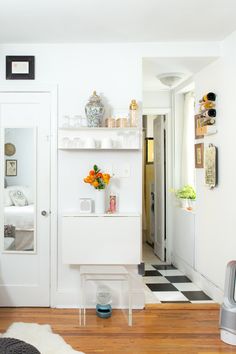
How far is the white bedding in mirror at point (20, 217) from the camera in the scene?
391cm

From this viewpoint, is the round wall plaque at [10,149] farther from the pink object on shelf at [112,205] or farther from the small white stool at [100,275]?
the small white stool at [100,275]

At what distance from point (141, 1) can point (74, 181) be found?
5.87 ft

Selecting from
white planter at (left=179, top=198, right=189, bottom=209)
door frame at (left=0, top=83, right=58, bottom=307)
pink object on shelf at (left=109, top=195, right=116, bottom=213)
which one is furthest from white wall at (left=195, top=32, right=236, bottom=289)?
door frame at (left=0, top=83, right=58, bottom=307)

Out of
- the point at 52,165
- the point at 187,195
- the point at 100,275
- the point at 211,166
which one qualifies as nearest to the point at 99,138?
the point at 52,165

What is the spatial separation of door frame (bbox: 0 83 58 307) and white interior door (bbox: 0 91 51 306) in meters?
0.04

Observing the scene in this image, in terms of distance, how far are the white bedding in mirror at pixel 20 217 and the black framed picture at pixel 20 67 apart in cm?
130

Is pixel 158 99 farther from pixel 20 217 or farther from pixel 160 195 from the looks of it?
pixel 20 217

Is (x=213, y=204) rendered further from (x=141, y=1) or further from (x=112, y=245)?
(x=141, y=1)

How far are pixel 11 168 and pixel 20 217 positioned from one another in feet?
1.66

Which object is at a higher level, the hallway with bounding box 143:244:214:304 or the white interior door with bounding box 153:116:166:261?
the white interior door with bounding box 153:116:166:261

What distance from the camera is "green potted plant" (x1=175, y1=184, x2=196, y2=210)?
5.10 meters

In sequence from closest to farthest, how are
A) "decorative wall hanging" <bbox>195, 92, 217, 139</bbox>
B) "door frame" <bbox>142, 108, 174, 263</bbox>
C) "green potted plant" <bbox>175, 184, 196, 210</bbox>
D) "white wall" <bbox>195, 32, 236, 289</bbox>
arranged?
1. "white wall" <bbox>195, 32, 236, 289</bbox>
2. "decorative wall hanging" <bbox>195, 92, 217, 139</bbox>
3. "green potted plant" <bbox>175, 184, 196, 210</bbox>
4. "door frame" <bbox>142, 108, 174, 263</bbox>

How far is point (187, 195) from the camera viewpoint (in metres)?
5.11

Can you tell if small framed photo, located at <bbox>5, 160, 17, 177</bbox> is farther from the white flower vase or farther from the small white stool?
the small white stool
